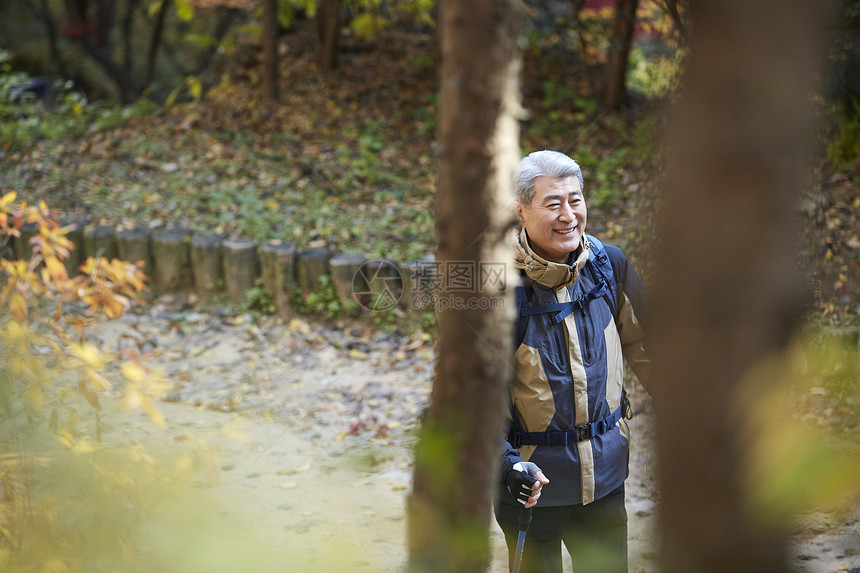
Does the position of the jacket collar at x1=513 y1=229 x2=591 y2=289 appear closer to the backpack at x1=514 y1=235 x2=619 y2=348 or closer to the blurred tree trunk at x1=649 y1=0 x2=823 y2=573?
the backpack at x1=514 y1=235 x2=619 y2=348

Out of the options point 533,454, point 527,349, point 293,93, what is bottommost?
point 533,454

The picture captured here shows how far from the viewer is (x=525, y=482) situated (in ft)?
6.44

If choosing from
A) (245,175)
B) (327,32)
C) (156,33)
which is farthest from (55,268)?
(156,33)

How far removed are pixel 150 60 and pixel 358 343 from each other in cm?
877

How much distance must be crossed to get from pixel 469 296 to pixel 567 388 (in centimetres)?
100

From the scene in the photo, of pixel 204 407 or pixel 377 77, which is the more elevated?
pixel 377 77

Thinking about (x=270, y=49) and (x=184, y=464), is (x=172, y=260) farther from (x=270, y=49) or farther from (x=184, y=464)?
(x=184, y=464)

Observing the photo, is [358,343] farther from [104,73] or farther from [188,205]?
[104,73]

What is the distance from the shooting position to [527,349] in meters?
2.10

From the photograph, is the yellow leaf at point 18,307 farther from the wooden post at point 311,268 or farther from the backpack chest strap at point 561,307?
the wooden post at point 311,268

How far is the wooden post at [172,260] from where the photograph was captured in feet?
21.5

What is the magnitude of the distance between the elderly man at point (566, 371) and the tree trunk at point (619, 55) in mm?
5702

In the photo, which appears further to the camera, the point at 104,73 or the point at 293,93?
the point at 104,73

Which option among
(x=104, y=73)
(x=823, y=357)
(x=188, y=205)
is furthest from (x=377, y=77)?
(x=823, y=357)
